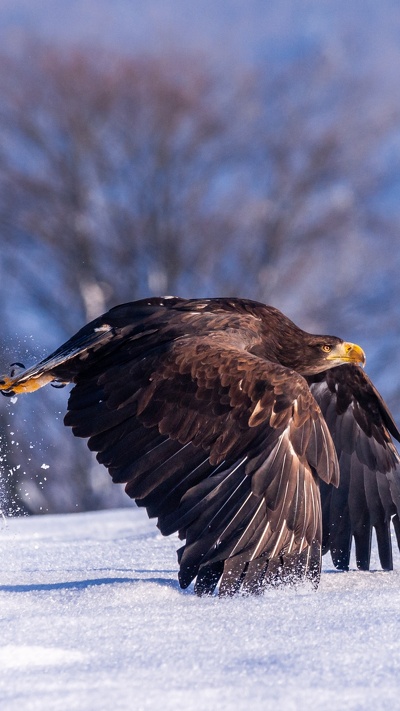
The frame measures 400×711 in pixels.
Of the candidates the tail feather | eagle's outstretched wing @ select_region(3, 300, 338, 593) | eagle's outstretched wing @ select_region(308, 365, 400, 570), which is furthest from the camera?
eagle's outstretched wing @ select_region(308, 365, 400, 570)

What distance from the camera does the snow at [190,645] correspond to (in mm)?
1886

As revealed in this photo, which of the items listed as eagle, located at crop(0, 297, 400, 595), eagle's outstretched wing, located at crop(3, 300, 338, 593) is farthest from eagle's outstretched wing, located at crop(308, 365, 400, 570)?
eagle's outstretched wing, located at crop(3, 300, 338, 593)

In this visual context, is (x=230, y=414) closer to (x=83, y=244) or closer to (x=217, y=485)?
(x=217, y=485)

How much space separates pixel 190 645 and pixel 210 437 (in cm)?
111

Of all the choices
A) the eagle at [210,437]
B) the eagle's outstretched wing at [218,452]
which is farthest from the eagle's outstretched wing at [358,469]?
the eagle's outstretched wing at [218,452]

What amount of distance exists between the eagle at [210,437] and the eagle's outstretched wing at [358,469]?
0.05 metres

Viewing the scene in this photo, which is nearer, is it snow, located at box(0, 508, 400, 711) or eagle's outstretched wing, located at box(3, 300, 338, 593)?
snow, located at box(0, 508, 400, 711)

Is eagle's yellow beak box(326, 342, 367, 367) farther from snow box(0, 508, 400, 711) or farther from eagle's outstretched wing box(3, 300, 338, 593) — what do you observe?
snow box(0, 508, 400, 711)

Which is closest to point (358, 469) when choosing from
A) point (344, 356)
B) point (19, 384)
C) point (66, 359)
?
point (344, 356)

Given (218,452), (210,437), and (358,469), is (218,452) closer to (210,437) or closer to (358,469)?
(210,437)

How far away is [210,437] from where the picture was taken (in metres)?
3.33

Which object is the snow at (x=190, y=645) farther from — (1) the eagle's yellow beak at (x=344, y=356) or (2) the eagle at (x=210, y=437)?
(1) the eagle's yellow beak at (x=344, y=356)

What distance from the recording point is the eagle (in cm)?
319

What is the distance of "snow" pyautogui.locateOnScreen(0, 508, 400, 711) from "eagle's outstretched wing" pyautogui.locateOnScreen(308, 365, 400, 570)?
47cm
